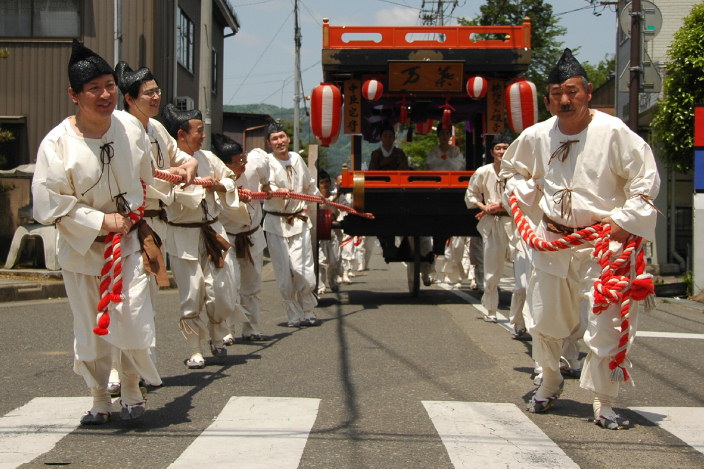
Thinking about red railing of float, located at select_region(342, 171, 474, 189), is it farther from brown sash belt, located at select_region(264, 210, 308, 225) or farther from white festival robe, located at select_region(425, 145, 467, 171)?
brown sash belt, located at select_region(264, 210, 308, 225)

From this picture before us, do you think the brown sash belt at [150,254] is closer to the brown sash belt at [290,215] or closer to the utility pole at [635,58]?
the brown sash belt at [290,215]

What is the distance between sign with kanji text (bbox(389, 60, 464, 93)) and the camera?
1248cm

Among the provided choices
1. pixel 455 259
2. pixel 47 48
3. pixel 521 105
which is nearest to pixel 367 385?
pixel 521 105

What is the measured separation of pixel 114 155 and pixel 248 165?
13.8ft

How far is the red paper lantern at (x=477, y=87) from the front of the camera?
41.0ft

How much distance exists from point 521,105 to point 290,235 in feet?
13.7

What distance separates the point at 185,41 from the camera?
25.1 metres

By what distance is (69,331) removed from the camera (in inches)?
370

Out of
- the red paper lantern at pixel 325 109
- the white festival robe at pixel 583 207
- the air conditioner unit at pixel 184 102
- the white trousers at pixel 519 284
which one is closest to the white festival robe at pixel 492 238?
the white trousers at pixel 519 284

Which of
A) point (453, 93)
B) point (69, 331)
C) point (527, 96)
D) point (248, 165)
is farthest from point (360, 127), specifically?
point (69, 331)

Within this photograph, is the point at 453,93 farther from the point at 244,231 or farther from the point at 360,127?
the point at 244,231

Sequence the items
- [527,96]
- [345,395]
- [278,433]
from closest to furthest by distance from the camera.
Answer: [278,433] < [345,395] < [527,96]

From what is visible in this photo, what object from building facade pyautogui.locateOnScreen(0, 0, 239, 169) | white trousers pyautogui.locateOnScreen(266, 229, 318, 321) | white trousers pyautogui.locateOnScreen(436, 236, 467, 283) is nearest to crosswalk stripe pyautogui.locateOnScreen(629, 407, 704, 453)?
white trousers pyautogui.locateOnScreen(266, 229, 318, 321)

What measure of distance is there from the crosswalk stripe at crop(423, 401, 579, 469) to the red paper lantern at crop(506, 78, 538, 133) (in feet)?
23.1
